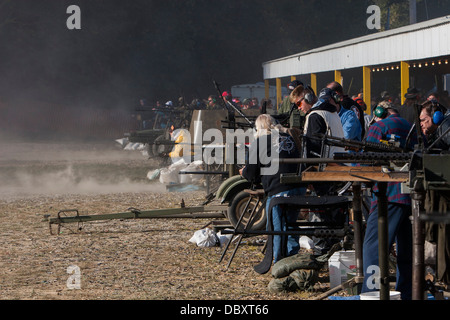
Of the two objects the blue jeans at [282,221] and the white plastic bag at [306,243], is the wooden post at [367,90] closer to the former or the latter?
the white plastic bag at [306,243]

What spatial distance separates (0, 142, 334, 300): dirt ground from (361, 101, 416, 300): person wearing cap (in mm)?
975

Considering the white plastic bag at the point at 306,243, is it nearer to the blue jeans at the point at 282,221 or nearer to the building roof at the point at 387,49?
the blue jeans at the point at 282,221

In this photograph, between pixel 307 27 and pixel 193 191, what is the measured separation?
119ft

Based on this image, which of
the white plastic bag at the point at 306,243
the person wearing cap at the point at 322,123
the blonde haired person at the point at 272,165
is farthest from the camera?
the white plastic bag at the point at 306,243

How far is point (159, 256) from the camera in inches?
375

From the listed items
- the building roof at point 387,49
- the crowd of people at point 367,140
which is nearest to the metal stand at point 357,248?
the crowd of people at point 367,140

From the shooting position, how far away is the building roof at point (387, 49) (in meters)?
16.7

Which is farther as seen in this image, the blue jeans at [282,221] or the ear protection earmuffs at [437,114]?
the blue jeans at [282,221]

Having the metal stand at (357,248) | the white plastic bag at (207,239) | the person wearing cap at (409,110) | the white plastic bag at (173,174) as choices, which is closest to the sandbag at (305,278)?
the metal stand at (357,248)

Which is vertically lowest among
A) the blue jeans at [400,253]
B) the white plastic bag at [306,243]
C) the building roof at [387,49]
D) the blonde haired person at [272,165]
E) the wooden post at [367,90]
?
the white plastic bag at [306,243]

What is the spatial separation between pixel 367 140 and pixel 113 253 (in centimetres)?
426

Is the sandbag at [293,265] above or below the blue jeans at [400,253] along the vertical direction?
below

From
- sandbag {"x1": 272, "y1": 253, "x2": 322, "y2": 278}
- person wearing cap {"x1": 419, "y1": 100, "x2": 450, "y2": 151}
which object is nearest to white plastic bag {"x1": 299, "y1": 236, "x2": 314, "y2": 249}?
sandbag {"x1": 272, "y1": 253, "x2": 322, "y2": 278}

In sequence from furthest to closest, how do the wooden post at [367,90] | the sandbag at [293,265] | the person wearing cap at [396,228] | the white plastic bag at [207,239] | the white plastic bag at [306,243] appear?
the wooden post at [367,90] → the white plastic bag at [207,239] → the white plastic bag at [306,243] → the sandbag at [293,265] → the person wearing cap at [396,228]
